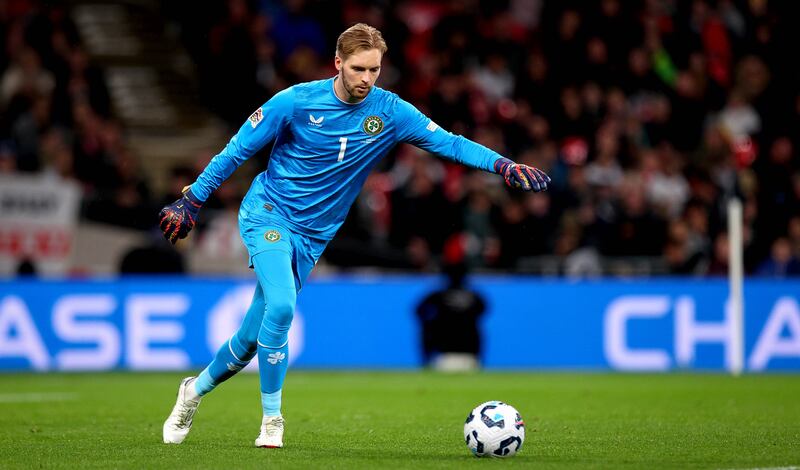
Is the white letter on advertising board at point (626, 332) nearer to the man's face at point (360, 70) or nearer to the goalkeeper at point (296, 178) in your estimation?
the goalkeeper at point (296, 178)

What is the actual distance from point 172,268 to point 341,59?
33.9ft

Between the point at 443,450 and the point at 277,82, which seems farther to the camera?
the point at 277,82

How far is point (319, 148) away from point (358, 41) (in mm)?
740

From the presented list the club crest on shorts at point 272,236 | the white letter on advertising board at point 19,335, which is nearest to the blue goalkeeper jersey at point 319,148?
the club crest on shorts at point 272,236

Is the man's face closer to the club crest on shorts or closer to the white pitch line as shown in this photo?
the club crest on shorts

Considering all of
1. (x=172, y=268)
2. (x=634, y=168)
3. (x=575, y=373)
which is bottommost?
(x=575, y=373)

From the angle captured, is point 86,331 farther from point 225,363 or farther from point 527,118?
point 225,363

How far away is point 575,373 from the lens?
16.8 meters

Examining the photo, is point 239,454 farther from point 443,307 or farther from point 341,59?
point 443,307

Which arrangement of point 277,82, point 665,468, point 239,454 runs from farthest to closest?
point 277,82 < point 239,454 < point 665,468

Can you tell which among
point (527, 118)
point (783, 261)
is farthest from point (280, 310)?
point (527, 118)

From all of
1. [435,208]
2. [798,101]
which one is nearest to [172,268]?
[435,208]

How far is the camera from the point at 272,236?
8.27 metres

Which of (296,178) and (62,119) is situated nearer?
(296,178)
